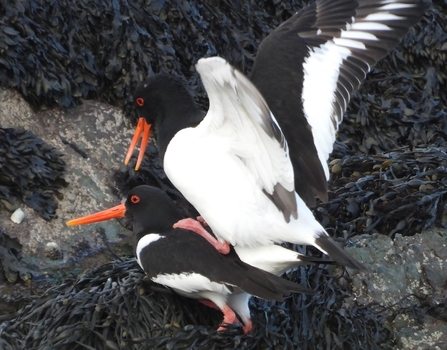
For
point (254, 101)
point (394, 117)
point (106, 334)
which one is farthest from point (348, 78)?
point (394, 117)

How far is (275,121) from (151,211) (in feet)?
3.57

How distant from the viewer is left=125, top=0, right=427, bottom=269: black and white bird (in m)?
3.66

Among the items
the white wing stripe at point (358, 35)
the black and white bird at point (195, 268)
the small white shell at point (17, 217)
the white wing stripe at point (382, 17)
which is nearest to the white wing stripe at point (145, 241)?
the black and white bird at point (195, 268)

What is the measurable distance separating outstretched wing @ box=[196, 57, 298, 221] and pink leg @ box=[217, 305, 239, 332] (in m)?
0.55

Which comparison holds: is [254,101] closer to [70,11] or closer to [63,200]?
[63,200]

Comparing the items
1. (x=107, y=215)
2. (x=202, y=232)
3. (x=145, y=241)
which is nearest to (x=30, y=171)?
(x=107, y=215)

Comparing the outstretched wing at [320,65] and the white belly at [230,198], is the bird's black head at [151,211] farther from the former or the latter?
the outstretched wing at [320,65]

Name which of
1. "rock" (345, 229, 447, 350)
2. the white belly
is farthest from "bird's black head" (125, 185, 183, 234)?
"rock" (345, 229, 447, 350)

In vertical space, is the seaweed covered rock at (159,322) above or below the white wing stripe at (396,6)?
below

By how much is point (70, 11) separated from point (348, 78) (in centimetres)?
260

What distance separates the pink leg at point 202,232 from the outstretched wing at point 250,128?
0.36m

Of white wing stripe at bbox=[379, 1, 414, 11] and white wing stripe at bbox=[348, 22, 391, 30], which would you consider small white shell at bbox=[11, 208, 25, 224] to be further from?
white wing stripe at bbox=[379, 1, 414, 11]

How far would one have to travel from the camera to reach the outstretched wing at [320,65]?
411 centimetres

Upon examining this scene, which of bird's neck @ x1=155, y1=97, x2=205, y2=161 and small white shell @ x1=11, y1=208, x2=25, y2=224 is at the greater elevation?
bird's neck @ x1=155, y1=97, x2=205, y2=161
